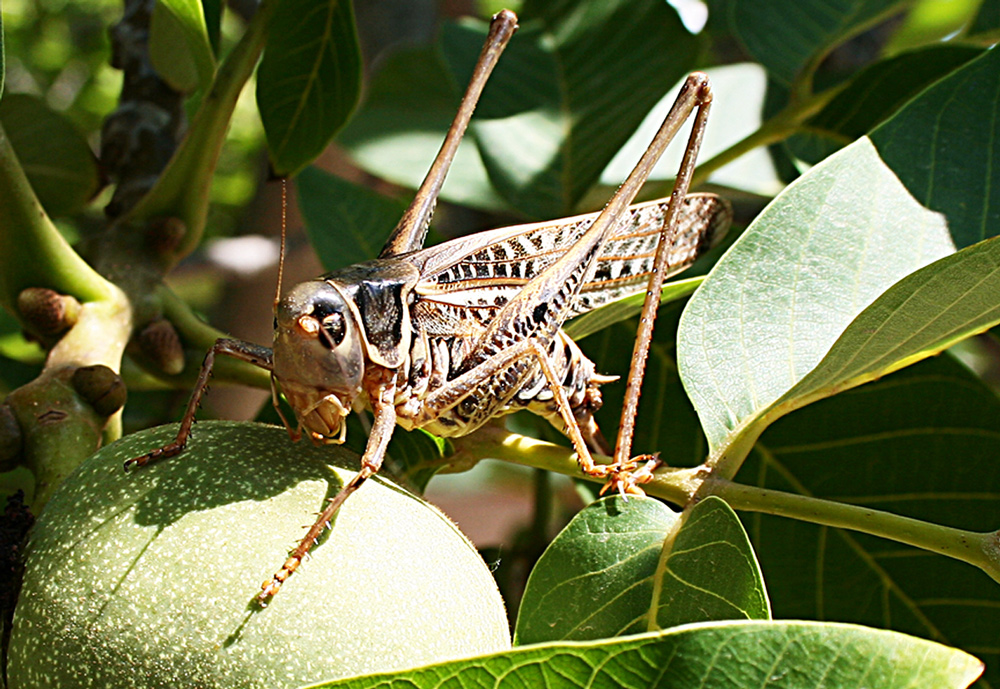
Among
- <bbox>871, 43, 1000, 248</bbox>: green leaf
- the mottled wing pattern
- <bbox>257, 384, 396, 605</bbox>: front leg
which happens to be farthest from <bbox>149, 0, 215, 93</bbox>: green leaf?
<bbox>871, 43, 1000, 248</bbox>: green leaf

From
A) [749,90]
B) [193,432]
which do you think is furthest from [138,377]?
[749,90]

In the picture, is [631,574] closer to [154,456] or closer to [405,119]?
[154,456]

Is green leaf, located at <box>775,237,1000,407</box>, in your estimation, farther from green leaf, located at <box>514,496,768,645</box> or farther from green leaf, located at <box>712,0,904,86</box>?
green leaf, located at <box>712,0,904,86</box>

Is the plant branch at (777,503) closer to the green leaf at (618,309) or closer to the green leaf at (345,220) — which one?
the green leaf at (618,309)

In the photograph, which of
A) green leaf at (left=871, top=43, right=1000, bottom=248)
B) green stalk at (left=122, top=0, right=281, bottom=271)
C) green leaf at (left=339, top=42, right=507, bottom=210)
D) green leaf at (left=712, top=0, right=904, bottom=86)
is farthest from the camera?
green leaf at (left=339, top=42, right=507, bottom=210)

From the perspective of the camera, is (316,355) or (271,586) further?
(316,355)

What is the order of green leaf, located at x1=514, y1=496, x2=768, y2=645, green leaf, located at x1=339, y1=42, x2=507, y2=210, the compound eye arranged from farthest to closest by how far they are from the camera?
green leaf, located at x1=339, y1=42, x2=507, y2=210, the compound eye, green leaf, located at x1=514, y1=496, x2=768, y2=645

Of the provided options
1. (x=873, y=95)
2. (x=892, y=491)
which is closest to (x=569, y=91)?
(x=873, y=95)
